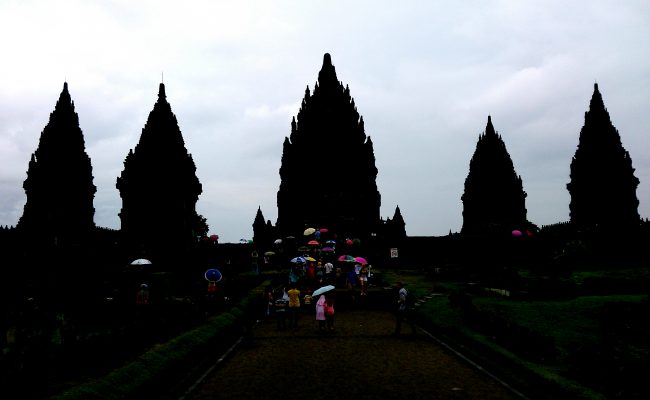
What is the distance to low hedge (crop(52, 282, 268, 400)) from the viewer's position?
10289 mm

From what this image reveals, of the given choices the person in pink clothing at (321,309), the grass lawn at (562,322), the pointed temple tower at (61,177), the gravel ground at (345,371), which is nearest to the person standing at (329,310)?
the person in pink clothing at (321,309)

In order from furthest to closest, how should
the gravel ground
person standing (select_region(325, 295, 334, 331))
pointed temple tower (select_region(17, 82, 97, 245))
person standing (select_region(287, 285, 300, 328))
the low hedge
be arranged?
pointed temple tower (select_region(17, 82, 97, 245)) → person standing (select_region(287, 285, 300, 328)) → person standing (select_region(325, 295, 334, 331)) → the gravel ground → the low hedge

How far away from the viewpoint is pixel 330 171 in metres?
73.2

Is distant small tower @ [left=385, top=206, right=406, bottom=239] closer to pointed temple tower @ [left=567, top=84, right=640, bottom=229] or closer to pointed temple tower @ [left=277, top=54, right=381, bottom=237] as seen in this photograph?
pointed temple tower @ [left=277, top=54, right=381, bottom=237]

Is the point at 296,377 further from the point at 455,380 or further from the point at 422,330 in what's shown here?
the point at 422,330

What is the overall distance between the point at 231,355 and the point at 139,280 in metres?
14.0

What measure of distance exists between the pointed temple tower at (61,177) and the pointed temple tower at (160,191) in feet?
12.2

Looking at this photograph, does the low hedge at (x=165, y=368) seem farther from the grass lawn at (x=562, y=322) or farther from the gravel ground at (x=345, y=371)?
the grass lawn at (x=562, y=322)

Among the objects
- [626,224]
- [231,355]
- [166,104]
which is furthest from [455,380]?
[166,104]

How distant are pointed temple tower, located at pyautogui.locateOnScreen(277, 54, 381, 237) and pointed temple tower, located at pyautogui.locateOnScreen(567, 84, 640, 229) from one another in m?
25.2

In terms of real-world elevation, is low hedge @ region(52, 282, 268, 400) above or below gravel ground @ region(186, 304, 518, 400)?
above

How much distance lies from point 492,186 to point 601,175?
1709 centimetres

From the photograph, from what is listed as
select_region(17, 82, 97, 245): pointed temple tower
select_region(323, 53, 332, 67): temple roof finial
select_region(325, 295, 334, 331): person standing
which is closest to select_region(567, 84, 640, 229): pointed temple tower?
select_region(323, 53, 332, 67): temple roof finial

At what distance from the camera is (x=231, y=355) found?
16.3 m
